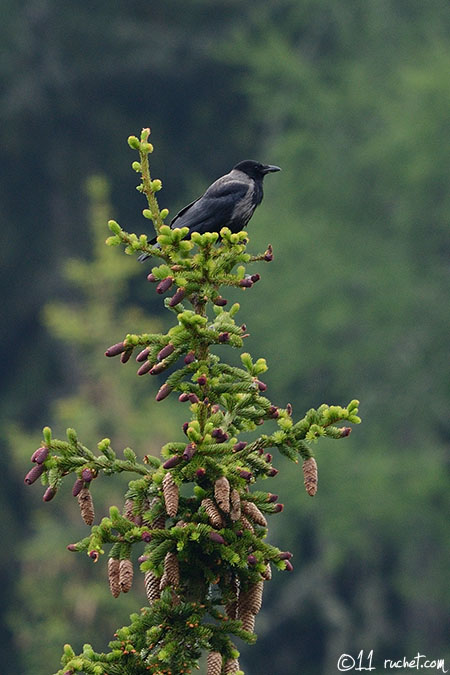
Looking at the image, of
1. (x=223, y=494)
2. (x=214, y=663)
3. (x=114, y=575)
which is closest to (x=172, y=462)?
(x=223, y=494)

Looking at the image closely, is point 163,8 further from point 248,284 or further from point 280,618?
point 248,284

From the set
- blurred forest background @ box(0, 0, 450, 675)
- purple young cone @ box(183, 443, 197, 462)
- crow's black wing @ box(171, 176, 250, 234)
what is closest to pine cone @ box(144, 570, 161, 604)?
purple young cone @ box(183, 443, 197, 462)

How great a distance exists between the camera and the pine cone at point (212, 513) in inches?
212

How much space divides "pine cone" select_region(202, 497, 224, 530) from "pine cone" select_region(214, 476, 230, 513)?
0.18 feet

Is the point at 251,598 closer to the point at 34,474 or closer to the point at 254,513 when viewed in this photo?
the point at 254,513

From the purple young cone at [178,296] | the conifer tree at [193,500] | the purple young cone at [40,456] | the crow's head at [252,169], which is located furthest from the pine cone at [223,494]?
the crow's head at [252,169]

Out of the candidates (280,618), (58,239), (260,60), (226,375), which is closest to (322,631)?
(280,618)

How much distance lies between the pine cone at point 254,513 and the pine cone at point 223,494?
0.70 feet

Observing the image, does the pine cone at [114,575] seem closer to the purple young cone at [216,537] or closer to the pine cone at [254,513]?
the purple young cone at [216,537]

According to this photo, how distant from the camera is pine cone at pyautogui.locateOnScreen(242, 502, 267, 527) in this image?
5.52 meters

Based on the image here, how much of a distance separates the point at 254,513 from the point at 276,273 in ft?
78.1

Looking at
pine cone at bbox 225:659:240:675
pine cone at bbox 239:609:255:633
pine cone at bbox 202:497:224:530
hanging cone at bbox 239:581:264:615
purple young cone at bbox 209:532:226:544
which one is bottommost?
pine cone at bbox 225:659:240:675

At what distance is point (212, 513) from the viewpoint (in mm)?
5391

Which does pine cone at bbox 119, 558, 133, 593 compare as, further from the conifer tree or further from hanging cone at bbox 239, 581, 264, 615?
hanging cone at bbox 239, 581, 264, 615
